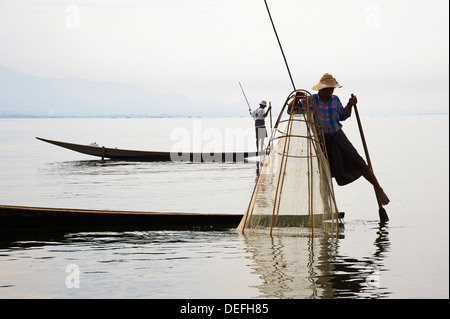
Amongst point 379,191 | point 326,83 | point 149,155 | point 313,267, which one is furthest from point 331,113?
point 149,155

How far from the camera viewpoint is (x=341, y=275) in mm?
5727

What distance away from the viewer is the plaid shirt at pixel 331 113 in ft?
23.8

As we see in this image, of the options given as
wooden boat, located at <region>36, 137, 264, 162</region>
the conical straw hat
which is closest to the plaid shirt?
the conical straw hat

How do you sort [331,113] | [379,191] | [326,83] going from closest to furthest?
[326,83] → [331,113] → [379,191]

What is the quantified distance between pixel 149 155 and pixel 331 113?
40.5 feet

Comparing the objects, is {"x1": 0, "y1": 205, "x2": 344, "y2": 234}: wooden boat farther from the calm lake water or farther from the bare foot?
the bare foot

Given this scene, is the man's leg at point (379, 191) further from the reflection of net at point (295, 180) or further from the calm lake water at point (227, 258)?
the reflection of net at point (295, 180)

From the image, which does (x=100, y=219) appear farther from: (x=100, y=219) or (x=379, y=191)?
(x=379, y=191)

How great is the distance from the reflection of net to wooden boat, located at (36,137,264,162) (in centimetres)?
1164

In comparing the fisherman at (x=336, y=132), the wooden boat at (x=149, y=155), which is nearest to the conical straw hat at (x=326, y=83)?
the fisherman at (x=336, y=132)

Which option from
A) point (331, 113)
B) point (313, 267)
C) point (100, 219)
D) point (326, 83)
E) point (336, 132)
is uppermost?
point (326, 83)

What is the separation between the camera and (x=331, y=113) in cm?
729

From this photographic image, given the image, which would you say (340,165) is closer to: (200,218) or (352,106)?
(352,106)
